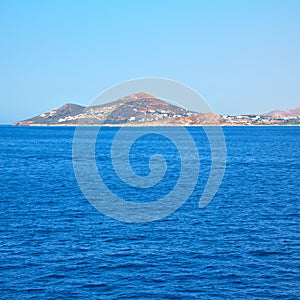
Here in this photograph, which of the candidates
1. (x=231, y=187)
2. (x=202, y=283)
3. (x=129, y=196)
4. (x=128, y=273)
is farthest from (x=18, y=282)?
(x=231, y=187)

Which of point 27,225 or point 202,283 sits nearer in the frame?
point 202,283

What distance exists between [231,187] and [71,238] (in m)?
→ 33.2

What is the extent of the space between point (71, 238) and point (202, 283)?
12970mm

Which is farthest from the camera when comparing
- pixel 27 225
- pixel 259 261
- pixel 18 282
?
pixel 27 225

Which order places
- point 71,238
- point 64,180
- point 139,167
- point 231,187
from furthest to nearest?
1. point 139,167
2. point 64,180
3. point 231,187
4. point 71,238

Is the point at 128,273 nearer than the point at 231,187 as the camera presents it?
Yes

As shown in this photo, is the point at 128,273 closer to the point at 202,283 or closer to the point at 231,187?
the point at 202,283

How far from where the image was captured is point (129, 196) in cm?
6025

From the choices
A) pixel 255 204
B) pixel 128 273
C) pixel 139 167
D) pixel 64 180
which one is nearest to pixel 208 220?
pixel 255 204

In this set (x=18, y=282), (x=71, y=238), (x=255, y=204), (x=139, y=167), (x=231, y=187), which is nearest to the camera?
(x=18, y=282)

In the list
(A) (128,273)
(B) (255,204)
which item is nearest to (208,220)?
(B) (255,204)

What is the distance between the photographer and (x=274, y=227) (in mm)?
43438

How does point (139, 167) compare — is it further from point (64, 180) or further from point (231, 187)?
point (231, 187)

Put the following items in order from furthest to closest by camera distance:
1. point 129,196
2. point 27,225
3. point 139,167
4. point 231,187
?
point 139,167 → point 231,187 → point 129,196 → point 27,225
